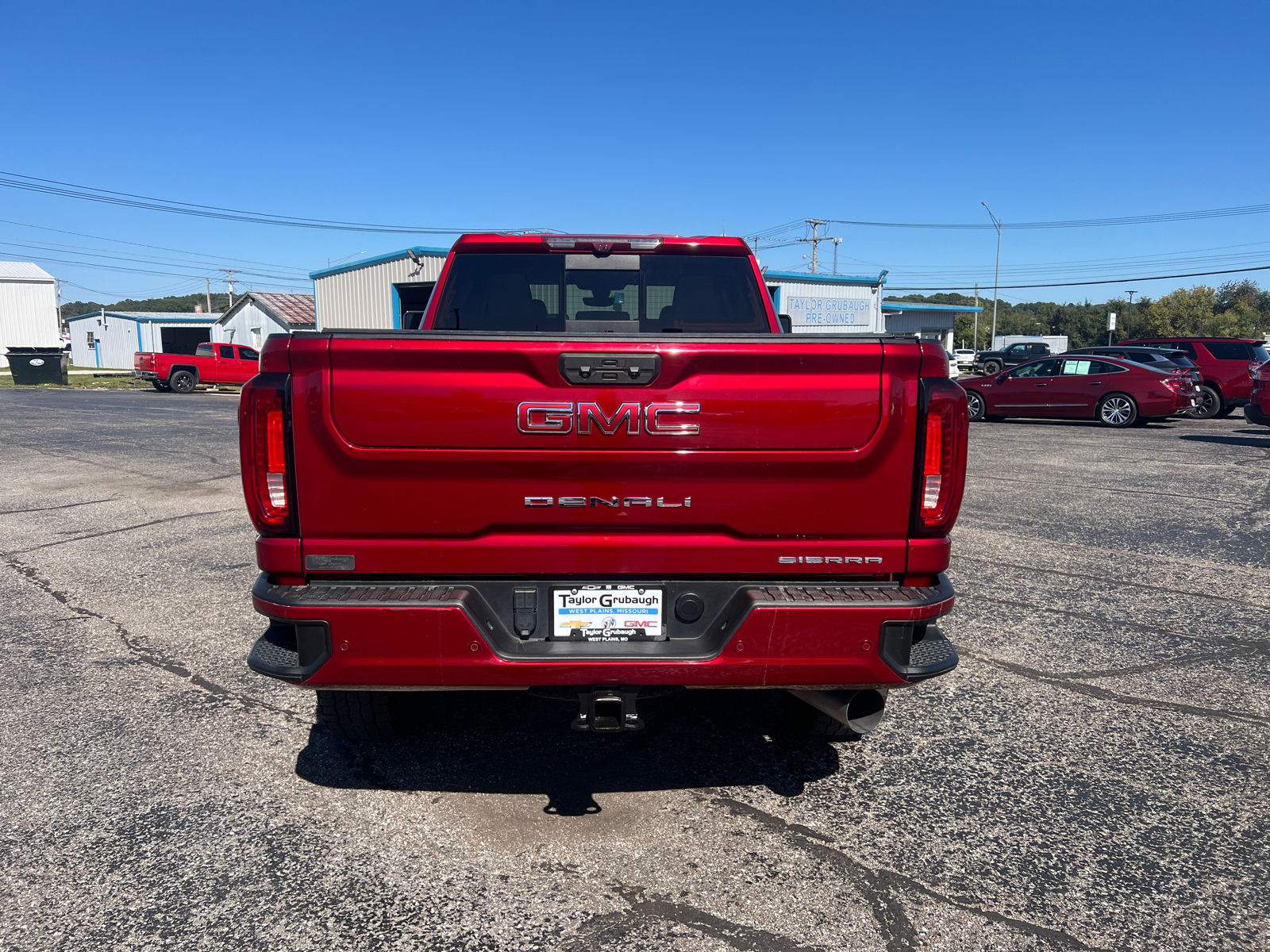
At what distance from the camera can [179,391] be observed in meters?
31.4

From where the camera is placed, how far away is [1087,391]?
18.2 meters

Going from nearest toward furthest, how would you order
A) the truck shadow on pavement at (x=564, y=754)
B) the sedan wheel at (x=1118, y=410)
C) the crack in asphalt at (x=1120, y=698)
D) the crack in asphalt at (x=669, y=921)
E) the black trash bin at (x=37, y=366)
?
the crack in asphalt at (x=669, y=921)
the truck shadow on pavement at (x=564, y=754)
the crack in asphalt at (x=1120, y=698)
the sedan wheel at (x=1118, y=410)
the black trash bin at (x=37, y=366)

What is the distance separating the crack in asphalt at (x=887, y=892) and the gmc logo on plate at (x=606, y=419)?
4.69 feet

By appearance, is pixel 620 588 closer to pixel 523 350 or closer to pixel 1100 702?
pixel 523 350

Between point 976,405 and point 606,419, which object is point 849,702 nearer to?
point 606,419

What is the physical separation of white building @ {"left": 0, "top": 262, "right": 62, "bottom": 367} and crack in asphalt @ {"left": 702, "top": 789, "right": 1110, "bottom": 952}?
235 ft

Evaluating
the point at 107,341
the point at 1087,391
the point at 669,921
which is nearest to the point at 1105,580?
the point at 669,921

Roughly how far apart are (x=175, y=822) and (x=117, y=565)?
4297mm

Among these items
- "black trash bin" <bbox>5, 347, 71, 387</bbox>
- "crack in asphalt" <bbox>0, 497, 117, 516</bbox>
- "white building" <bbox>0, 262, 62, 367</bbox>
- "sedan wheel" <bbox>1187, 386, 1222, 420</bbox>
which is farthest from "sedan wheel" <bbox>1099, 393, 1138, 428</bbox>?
"white building" <bbox>0, 262, 62, 367</bbox>

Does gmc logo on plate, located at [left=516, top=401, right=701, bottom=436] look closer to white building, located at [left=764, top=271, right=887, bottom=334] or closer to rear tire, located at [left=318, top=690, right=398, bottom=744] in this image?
rear tire, located at [left=318, top=690, right=398, bottom=744]

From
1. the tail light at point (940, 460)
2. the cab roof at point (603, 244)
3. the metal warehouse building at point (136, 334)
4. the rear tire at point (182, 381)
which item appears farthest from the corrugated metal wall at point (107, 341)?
the tail light at point (940, 460)

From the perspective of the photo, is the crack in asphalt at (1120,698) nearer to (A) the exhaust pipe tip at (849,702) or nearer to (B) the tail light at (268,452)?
(A) the exhaust pipe tip at (849,702)

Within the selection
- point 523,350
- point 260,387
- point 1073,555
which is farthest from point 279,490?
point 1073,555

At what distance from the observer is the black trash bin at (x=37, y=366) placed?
1331 inches
